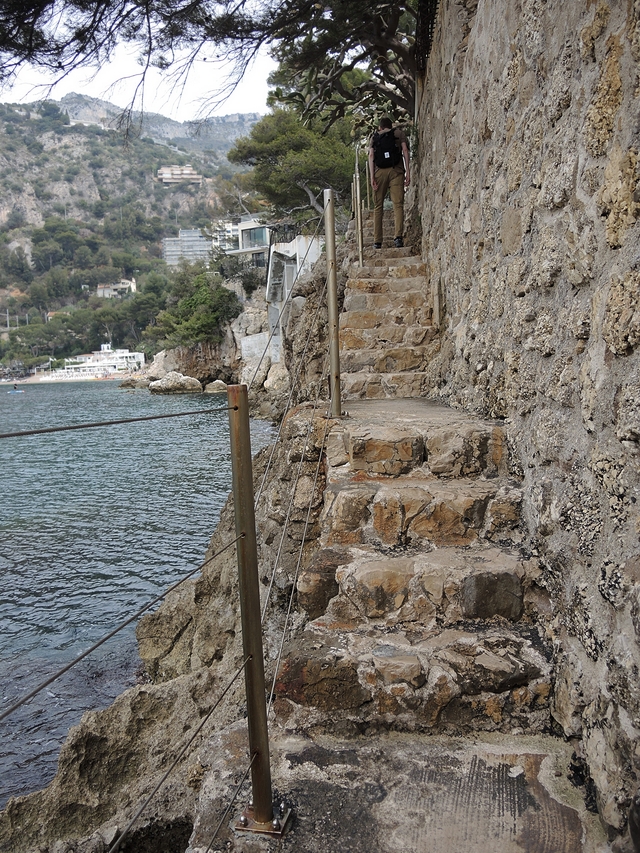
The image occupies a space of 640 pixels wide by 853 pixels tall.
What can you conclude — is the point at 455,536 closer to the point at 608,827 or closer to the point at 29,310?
the point at 608,827

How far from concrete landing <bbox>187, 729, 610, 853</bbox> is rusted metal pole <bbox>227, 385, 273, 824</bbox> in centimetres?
22

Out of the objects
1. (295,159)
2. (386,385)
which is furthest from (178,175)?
(386,385)

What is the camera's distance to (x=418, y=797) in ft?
5.49

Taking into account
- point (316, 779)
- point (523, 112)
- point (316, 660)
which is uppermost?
point (523, 112)

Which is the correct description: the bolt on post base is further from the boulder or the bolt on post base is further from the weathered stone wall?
the boulder

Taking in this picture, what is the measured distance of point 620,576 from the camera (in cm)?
165

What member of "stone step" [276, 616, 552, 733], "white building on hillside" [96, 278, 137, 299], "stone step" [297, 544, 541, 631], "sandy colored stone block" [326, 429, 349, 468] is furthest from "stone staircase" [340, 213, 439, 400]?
"white building on hillside" [96, 278, 137, 299]

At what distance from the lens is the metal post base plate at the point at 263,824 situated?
1.55m

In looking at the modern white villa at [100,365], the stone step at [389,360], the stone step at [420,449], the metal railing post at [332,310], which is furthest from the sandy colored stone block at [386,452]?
the modern white villa at [100,365]

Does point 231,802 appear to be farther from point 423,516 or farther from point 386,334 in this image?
point 386,334

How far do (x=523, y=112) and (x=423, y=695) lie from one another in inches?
96.0

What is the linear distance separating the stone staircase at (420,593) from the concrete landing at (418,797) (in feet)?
0.36

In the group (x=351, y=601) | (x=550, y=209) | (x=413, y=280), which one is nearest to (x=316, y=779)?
(x=351, y=601)

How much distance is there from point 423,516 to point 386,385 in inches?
95.8
